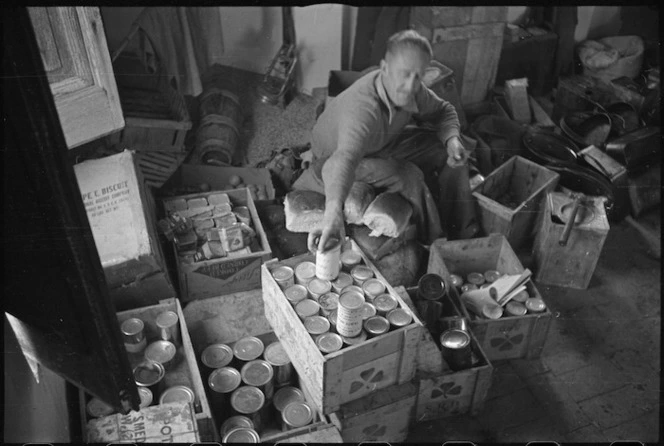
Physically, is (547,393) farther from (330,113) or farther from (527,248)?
(330,113)

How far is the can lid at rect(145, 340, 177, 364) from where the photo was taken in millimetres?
2430

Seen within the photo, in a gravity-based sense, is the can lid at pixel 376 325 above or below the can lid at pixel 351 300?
below

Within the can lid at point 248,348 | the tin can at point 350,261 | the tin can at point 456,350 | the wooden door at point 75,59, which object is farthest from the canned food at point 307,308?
the wooden door at point 75,59

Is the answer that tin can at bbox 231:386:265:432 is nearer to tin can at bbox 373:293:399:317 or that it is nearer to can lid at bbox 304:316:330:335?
can lid at bbox 304:316:330:335

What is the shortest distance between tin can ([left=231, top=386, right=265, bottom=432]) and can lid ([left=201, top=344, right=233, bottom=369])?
0.15m

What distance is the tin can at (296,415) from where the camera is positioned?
2.27 meters

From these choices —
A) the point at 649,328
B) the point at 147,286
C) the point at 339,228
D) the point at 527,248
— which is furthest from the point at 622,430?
the point at 147,286

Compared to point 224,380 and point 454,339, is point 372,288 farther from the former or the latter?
point 224,380

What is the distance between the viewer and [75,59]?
1621 millimetres

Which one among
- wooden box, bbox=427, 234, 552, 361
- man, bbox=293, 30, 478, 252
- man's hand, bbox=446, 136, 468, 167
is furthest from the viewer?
→ man's hand, bbox=446, 136, 468, 167

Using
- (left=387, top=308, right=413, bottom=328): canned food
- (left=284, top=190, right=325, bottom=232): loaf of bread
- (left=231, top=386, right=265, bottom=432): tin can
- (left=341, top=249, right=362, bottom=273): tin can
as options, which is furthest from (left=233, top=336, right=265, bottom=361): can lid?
(left=284, top=190, right=325, bottom=232): loaf of bread

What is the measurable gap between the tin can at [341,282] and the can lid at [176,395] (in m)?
0.69

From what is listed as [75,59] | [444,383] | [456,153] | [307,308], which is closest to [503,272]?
[456,153]

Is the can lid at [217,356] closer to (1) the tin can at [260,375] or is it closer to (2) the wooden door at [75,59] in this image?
(1) the tin can at [260,375]
